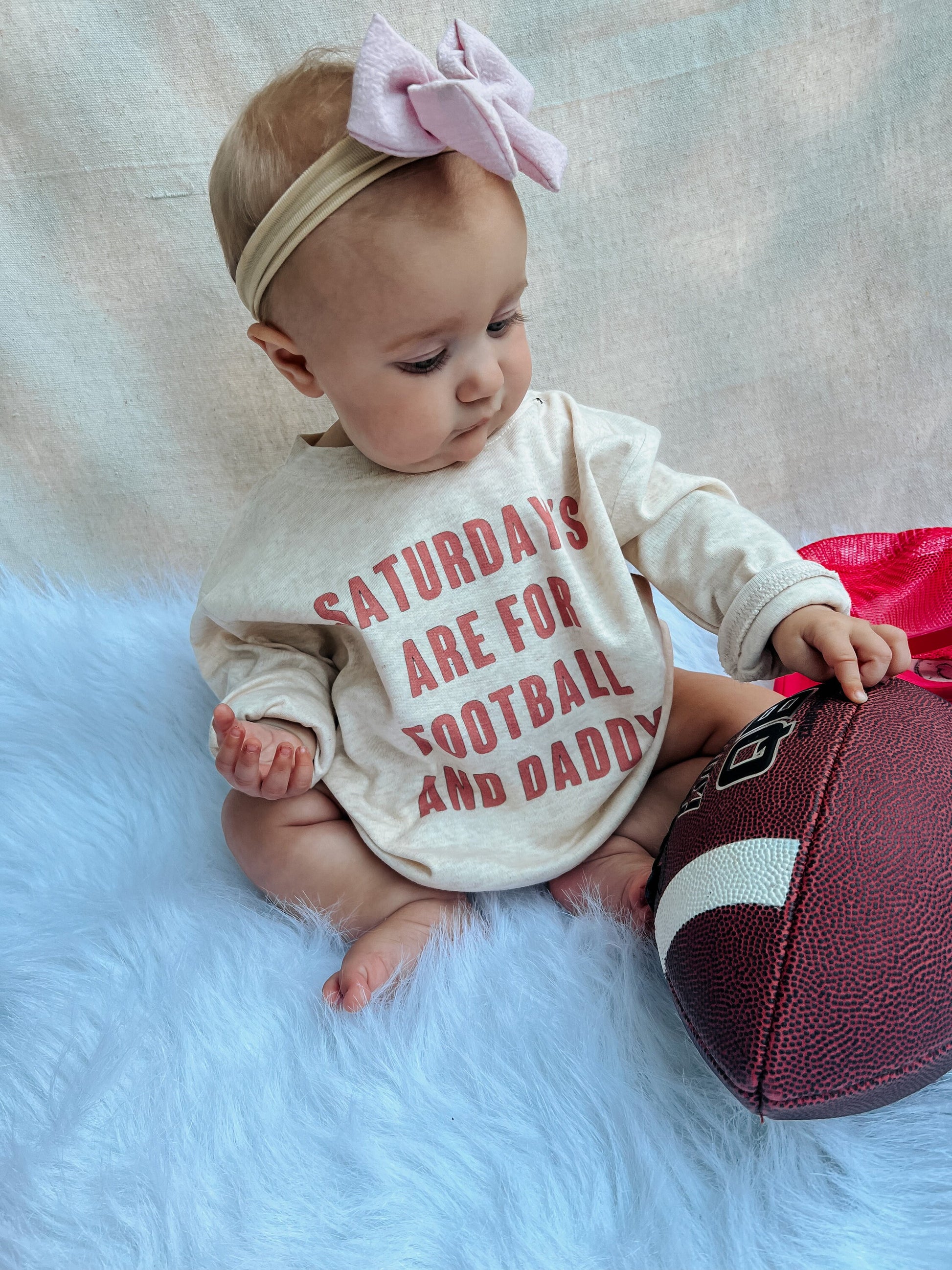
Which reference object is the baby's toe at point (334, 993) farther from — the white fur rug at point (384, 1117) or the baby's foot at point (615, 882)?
the baby's foot at point (615, 882)

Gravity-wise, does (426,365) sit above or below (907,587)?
above

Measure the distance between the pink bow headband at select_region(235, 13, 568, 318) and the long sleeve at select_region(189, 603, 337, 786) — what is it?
418mm

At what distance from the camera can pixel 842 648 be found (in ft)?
3.03

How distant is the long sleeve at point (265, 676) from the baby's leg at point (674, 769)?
1.00 ft

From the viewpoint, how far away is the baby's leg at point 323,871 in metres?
1.14

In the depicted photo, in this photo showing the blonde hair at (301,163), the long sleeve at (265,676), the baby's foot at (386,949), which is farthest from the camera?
the long sleeve at (265,676)

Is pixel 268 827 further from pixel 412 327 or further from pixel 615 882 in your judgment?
pixel 412 327

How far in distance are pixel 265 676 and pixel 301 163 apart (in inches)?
20.4

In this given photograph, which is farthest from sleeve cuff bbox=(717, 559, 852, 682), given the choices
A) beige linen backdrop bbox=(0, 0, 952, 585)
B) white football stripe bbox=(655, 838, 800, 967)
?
beige linen backdrop bbox=(0, 0, 952, 585)

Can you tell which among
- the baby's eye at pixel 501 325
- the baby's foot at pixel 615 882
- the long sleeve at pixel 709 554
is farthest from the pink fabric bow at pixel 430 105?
the baby's foot at pixel 615 882

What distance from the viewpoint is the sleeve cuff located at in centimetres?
100

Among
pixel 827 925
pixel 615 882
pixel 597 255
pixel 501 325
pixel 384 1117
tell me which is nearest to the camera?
pixel 827 925


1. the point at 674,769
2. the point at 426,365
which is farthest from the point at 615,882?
the point at 426,365

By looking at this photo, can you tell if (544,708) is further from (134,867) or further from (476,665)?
(134,867)
